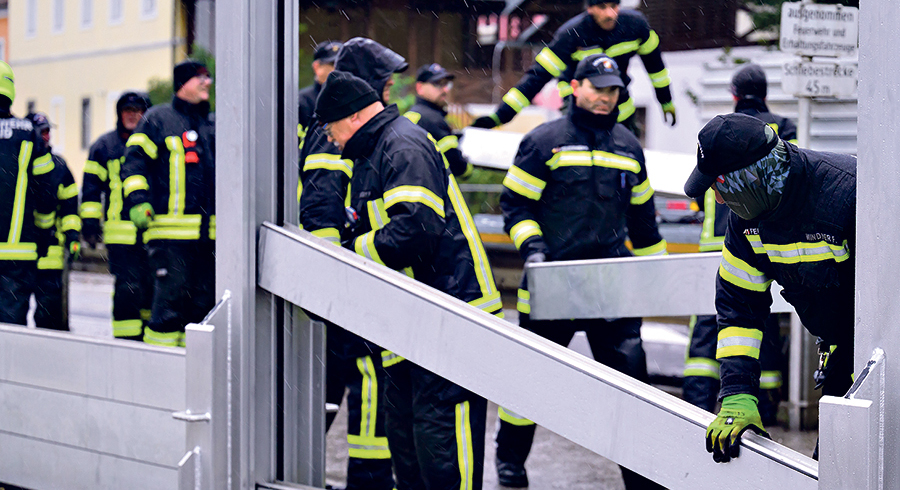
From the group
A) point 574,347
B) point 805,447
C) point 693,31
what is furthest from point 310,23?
point 805,447

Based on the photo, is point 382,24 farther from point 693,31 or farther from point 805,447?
point 805,447

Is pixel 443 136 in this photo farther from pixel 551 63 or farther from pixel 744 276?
pixel 744 276

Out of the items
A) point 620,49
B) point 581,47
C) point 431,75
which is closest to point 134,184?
point 431,75

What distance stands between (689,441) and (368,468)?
2490 millimetres

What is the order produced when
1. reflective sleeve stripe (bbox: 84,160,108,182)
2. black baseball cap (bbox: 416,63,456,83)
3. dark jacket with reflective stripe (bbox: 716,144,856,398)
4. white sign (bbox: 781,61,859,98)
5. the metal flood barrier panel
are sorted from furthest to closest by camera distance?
reflective sleeve stripe (bbox: 84,160,108,182)
black baseball cap (bbox: 416,63,456,83)
white sign (bbox: 781,61,859,98)
the metal flood barrier panel
dark jacket with reflective stripe (bbox: 716,144,856,398)

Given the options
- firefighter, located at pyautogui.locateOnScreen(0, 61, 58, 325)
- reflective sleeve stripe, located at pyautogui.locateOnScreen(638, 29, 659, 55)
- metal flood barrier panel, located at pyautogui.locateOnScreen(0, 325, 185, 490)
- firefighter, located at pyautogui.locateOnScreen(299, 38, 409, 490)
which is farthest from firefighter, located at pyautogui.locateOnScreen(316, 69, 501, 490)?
firefighter, located at pyautogui.locateOnScreen(0, 61, 58, 325)

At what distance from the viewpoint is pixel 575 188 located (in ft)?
16.3

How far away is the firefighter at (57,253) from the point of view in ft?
21.6

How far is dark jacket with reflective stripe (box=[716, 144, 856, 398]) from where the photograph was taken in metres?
2.84

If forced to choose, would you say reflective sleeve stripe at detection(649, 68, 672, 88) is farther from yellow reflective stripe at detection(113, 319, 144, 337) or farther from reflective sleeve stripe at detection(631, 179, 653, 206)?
yellow reflective stripe at detection(113, 319, 144, 337)

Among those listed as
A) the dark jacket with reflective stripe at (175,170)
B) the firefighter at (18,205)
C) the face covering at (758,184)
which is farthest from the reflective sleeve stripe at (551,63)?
the face covering at (758,184)

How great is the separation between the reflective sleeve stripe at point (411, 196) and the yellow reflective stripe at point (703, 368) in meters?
2.12

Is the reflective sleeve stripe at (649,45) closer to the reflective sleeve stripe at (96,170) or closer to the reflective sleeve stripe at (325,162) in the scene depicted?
the reflective sleeve stripe at (325,162)

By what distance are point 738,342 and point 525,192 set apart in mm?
2197
